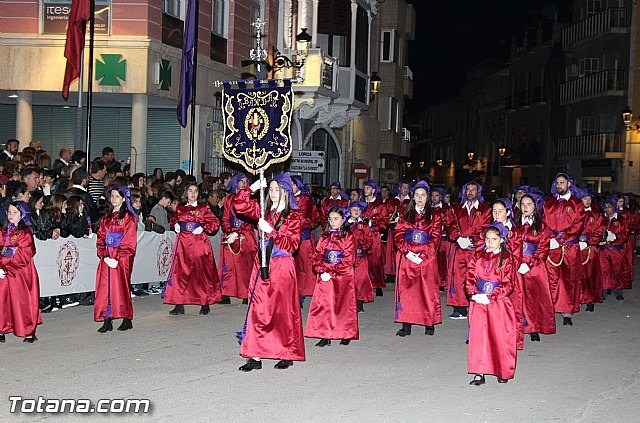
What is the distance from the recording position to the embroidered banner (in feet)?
33.8

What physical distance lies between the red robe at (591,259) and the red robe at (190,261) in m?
5.88

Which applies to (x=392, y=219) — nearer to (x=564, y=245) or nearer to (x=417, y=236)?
(x=564, y=245)

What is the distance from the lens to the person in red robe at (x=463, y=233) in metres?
14.0

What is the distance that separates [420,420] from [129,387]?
8.96ft

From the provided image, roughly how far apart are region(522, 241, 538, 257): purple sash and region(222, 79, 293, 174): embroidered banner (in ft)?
11.9

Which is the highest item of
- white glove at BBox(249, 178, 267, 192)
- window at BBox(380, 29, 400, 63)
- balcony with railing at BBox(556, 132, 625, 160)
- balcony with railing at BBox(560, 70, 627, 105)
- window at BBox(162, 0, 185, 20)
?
window at BBox(380, 29, 400, 63)

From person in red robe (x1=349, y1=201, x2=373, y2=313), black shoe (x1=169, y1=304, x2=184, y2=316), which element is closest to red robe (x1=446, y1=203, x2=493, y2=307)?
person in red robe (x1=349, y1=201, x2=373, y2=313)

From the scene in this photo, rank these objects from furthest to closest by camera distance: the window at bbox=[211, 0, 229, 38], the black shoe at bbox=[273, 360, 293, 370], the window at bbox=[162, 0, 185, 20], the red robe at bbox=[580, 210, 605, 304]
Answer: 1. the window at bbox=[211, 0, 229, 38]
2. the window at bbox=[162, 0, 185, 20]
3. the red robe at bbox=[580, 210, 605, 304]
4. the black shoe at bbox=[273, 360, 293, 370]

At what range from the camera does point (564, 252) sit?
563 inches

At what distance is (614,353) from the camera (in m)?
11.5

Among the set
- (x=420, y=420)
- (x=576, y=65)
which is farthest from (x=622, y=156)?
(x=420, y=420)

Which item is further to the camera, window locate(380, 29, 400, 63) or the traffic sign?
window locate(380, 29, 400, 63)

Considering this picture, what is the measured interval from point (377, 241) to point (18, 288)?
25.6 feet

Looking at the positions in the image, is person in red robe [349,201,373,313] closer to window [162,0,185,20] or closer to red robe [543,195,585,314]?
red robe [543,195,585,314]
